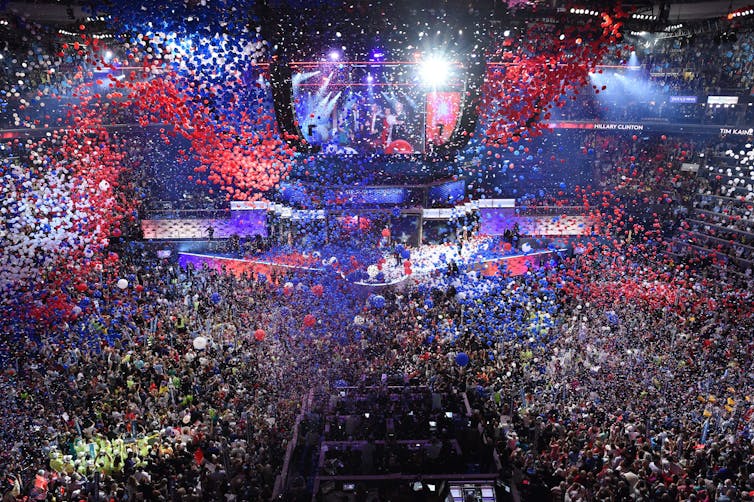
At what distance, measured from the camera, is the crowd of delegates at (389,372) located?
6773 millimetres

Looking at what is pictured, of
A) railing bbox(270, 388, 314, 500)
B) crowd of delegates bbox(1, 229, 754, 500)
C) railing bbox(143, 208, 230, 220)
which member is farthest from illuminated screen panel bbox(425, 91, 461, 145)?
railing bbox(270, 388, 314, 500)

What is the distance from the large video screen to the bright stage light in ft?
0.40

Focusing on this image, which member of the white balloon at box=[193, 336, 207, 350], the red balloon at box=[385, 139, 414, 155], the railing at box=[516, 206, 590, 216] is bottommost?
the white balloon at box=[193, 336, 207, 350]

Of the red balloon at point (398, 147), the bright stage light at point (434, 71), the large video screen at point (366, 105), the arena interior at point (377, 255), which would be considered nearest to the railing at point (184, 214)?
the arena interior at point (377, 255)

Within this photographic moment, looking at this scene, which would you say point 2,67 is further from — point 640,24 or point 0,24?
point 640,24

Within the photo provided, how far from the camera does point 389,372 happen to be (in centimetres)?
946

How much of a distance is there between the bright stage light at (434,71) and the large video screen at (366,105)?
0.40 feet

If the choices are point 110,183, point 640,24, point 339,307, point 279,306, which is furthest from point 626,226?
point 110,183

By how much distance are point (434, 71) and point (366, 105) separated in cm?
257

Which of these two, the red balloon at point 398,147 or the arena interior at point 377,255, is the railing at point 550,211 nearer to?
the arena interior at point 377,255

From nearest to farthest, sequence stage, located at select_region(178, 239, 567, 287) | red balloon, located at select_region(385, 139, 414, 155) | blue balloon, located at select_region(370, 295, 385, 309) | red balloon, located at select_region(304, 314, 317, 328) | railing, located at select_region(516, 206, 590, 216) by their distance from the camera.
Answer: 1. red balloon, located at select_region(304, 314, 317, 328)
2. blue balloon, located at select_region(370, 295, 385, 309)
3. stage, located at select_region(178, 239, 567, 287)
4. railing, located at select_region(516, 206, 590, 216)
5. red balloon, located at select_region(385, 139, 414, 155)

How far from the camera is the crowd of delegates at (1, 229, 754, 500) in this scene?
6.77 metres

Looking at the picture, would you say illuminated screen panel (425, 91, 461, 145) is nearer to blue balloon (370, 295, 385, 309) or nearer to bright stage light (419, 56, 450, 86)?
bright stage light (419, 56, 450, 86)

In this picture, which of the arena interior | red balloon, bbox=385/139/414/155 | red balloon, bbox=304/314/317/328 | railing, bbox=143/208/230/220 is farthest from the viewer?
red balloon, bbox=385/139/414/155
